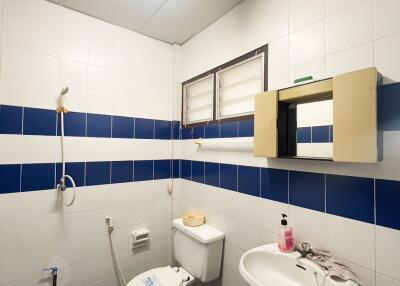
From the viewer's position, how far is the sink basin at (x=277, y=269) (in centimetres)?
99

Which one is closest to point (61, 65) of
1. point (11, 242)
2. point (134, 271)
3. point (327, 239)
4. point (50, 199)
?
point (50, 199)

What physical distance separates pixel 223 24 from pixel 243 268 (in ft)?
5.46

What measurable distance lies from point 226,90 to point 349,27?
899 millimetres

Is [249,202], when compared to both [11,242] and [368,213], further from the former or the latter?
[11,242]

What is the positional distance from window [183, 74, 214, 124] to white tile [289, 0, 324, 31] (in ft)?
2.42

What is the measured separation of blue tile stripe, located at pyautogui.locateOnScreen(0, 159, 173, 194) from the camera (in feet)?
4.69

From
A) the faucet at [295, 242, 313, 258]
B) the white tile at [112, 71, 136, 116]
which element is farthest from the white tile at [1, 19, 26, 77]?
the faucet at [295, 242, 313, 258]

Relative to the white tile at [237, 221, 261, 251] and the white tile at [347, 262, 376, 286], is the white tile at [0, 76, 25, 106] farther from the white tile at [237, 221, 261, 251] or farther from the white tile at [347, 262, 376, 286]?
the white tile at [347, 262, 376, 286]

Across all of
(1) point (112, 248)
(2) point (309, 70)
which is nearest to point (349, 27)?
(2) point (309, 70)

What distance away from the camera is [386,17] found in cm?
90

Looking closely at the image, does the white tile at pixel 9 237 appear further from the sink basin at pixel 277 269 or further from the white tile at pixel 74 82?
the sink basin at pixel 277 269

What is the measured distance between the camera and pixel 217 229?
1.70m

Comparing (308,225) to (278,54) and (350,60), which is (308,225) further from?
(278,54)

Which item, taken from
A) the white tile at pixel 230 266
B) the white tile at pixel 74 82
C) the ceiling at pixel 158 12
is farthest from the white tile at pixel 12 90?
the white tile at pixel 230 266
